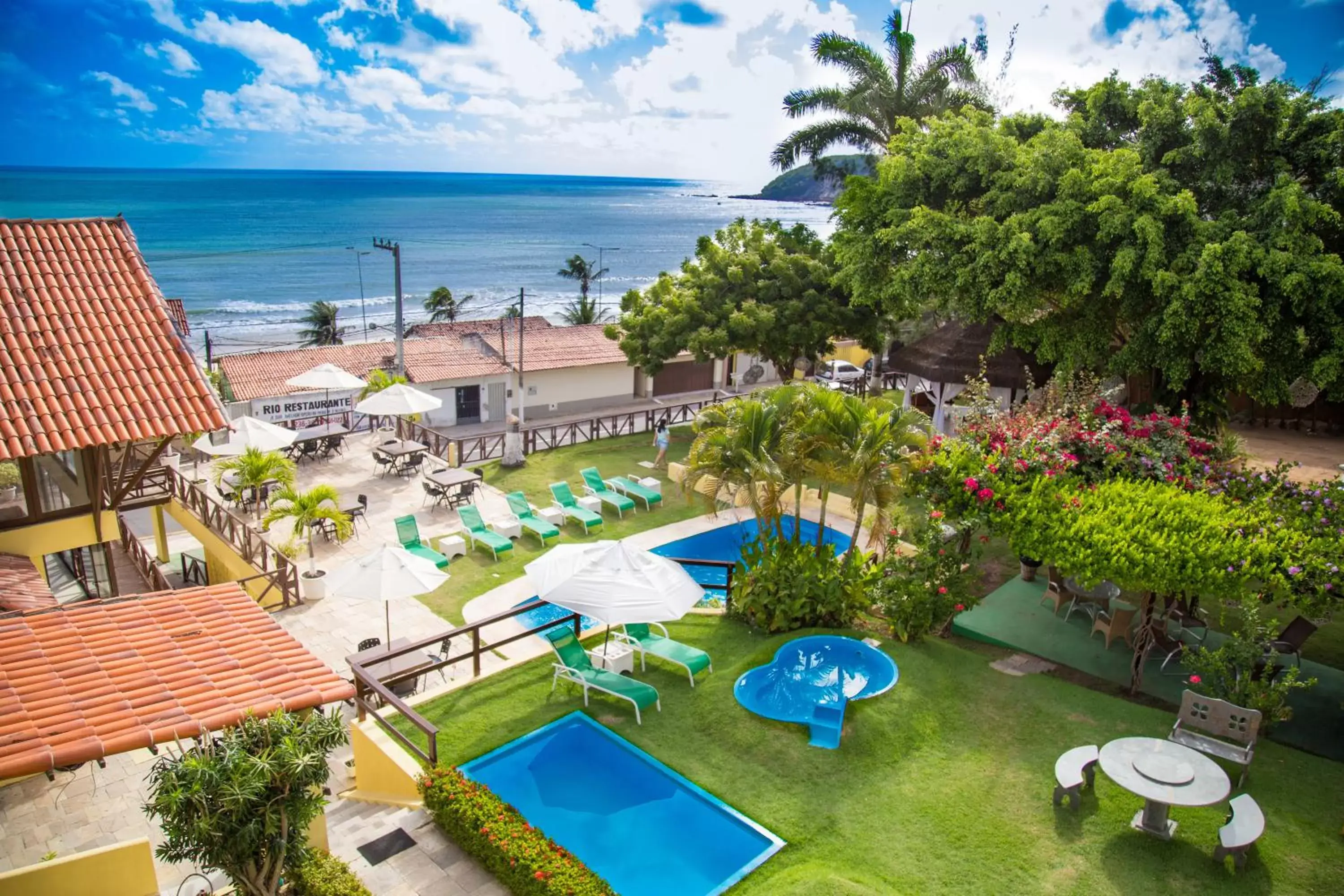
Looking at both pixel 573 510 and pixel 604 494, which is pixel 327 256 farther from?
pixel 573 510

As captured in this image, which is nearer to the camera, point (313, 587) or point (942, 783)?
point (942, 783)

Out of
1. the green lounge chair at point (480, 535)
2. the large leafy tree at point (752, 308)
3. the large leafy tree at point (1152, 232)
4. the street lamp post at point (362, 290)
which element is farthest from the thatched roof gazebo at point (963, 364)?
the street lamp post at point (362, 290)

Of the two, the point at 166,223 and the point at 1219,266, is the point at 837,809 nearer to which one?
the point at 1219,266

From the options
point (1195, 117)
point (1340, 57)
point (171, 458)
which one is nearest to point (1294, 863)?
point (1195, 117)

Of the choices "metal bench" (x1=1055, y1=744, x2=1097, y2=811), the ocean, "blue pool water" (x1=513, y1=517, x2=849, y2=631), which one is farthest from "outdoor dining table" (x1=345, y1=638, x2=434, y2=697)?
the ocean

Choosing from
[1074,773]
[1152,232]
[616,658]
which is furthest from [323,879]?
[1152,232]

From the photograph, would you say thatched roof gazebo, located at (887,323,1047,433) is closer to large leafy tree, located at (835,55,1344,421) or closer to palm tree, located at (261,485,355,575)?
large leafy tree, located at (835,55,1344,421)
